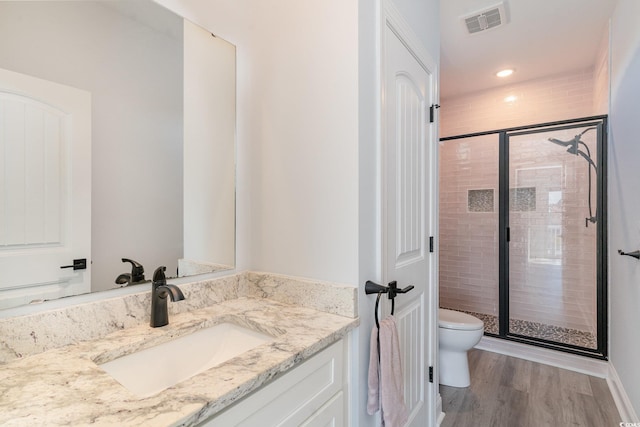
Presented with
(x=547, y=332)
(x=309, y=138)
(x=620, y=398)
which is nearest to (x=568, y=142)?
(x=547, y=332)

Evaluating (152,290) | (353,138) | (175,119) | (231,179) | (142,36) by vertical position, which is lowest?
(152,290)

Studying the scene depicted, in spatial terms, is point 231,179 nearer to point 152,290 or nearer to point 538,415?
point 152,290

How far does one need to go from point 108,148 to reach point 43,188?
0.23 m

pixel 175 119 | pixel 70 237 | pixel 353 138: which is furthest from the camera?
pixel 175 119

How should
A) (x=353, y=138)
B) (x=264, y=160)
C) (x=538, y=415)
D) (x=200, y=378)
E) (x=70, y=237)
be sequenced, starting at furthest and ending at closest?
(x=538, y=415), (x=264, y=160), (x=353, y=138), (x=70, y=237), (x=200, y=378)

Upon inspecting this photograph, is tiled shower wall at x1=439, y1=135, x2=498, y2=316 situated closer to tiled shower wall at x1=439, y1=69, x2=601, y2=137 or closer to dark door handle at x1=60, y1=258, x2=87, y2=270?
tiled shower wall at x1=439, y1=69, x2=601, y2=137

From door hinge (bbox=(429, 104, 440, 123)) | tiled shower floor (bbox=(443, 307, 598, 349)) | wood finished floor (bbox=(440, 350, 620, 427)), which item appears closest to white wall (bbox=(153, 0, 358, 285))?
door hinge (bbox=(429, 104, 440, 123))

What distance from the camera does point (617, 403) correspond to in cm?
197

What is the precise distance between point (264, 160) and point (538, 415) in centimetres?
225

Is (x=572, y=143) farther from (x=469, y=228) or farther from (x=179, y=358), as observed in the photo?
(x=179, y=358)

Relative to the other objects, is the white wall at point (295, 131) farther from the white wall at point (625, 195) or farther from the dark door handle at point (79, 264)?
the white wall at point (625, 195)

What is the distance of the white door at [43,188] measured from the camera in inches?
32.8

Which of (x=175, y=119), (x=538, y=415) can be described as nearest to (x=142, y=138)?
(x=175, y=119)

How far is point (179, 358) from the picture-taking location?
100 cm
